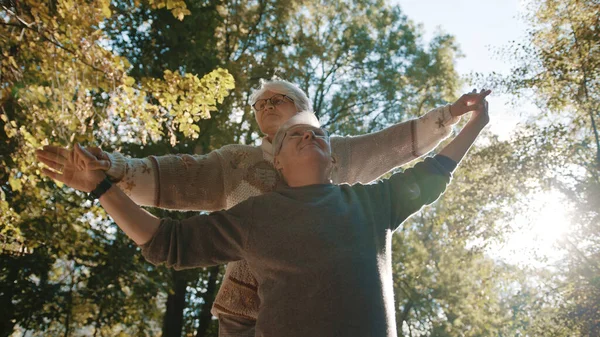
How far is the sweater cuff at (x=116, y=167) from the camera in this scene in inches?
79.5

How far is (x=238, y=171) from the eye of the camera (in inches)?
91.0

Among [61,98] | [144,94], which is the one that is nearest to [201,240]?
[144,94]

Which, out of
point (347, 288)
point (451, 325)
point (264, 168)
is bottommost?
point (347, 288)

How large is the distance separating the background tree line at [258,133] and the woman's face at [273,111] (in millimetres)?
2143

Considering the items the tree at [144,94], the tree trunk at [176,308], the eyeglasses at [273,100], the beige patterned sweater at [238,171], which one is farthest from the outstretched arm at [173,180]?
the tree trunk at [176,308]

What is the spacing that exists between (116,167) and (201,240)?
0.60 m

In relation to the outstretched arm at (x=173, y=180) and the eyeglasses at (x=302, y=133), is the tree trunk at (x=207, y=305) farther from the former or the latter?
the eyeglasses at (x=302, y=133)

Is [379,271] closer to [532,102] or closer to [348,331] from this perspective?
[348,331]

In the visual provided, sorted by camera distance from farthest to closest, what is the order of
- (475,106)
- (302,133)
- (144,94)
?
1. (144,94)
2. (475,106)
3. (302,133)

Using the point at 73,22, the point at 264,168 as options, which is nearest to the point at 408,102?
the point at 73,22

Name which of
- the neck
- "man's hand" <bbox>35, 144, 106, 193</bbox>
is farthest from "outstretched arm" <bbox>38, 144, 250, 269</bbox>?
the neck

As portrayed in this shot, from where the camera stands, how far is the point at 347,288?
1513 mm

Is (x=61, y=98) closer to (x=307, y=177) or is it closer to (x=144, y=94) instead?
(x=144, y=94)

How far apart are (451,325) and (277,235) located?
18.8 metres
